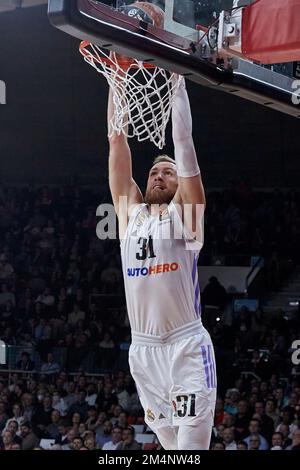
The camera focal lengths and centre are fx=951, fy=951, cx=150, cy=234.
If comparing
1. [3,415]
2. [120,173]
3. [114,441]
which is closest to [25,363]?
[3,415]

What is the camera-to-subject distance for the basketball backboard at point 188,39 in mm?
4059

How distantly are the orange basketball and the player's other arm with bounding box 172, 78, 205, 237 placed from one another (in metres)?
0.41

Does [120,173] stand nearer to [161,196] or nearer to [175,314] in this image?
[161,196]

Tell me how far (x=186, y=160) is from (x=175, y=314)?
0.72 m

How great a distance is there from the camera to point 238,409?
31.9 feet

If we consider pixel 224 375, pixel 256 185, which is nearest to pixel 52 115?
pixel 256 185

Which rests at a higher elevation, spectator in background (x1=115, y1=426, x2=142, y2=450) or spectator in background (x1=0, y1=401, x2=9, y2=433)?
A: spectator in background (x1=0, y1=401, x2=9, y2=433)

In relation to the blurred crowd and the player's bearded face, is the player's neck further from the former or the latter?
the blurred crowd

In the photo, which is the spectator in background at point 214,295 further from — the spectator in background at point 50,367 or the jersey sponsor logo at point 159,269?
the jersey sponsor logo at point 159,269

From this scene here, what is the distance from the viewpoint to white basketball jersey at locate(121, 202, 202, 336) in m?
4.42

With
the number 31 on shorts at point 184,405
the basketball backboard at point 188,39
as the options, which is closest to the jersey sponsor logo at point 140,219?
the basketball backboard at point 188,39

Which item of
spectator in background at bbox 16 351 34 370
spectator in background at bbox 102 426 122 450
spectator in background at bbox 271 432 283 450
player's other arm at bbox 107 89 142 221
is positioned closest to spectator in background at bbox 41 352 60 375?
spectator in background at bbox 16 351 34 370

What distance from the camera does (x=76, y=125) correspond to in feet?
48.6
